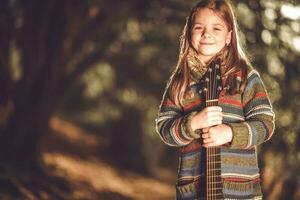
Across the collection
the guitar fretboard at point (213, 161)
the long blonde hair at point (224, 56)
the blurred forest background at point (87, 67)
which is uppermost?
the blurred forest background at point (87, 67)

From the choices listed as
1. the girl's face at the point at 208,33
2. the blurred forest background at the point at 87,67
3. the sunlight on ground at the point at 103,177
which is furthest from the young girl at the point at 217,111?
the sunlight on ground at the point at 103,177

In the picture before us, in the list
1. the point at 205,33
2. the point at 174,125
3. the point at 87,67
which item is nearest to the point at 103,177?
the point at 87,67

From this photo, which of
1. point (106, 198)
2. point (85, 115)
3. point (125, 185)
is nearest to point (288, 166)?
point (106, 198)

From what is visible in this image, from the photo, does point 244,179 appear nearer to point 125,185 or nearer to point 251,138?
point 251,138

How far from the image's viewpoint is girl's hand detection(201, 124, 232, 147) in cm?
297

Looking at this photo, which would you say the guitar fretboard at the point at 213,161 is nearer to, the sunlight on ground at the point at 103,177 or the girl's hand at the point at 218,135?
the girl's hand at the point at 218,135

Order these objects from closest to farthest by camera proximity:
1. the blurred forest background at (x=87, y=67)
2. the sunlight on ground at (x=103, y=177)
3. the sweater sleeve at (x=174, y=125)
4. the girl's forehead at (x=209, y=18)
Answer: the sweater sleeve at (x=174, y=125) → the girl's forehead at (x=209, y=18) → the blurred forest background at (x=87, y=67) → the sunlight on ground at (x=103, y=177)

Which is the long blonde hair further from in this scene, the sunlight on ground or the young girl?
the sunlight on ground

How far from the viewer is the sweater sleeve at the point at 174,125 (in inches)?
123

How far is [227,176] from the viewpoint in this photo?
3107mm

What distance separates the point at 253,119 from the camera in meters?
3.10

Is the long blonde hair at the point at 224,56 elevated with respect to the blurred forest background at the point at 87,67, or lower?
lower

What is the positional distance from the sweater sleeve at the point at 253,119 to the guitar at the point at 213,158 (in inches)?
4.3

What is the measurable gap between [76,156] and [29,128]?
9042 millimetres
